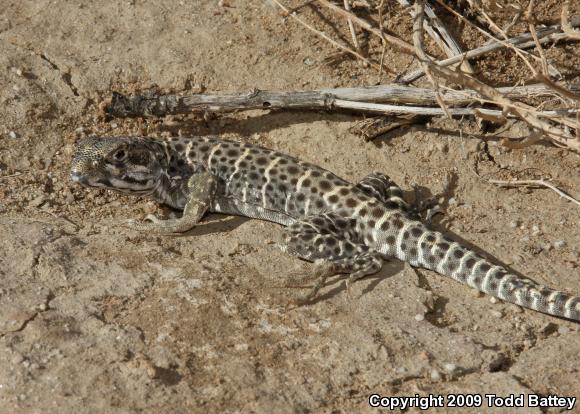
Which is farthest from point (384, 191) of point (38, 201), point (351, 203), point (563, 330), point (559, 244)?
point (38, 201)

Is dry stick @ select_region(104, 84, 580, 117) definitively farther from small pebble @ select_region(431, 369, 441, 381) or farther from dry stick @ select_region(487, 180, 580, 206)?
small pebble @ select_region(431, 369, 441, 381)

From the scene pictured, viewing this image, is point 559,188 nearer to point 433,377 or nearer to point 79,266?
point 433,377

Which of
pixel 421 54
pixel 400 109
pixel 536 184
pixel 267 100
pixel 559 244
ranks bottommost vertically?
pixel 559 244

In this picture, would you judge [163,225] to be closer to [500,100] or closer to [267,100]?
[267,100]

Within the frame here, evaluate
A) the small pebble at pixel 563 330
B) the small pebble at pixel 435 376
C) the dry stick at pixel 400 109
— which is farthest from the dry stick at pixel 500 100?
the small pebble at pixel 435 376

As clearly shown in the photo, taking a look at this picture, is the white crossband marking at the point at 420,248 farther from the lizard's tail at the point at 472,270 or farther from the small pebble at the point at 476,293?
the small pebble at the point at 476,293

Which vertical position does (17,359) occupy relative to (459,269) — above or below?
below
